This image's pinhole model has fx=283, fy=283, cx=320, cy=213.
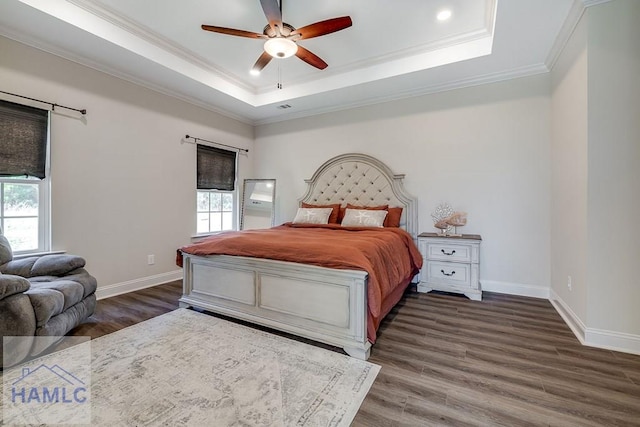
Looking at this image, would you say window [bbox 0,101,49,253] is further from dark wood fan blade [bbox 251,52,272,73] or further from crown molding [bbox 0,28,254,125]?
dark wood fan blade [bbox 251,52,272,73]

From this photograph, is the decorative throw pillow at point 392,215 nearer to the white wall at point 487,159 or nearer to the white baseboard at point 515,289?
the white wall at point 487,159

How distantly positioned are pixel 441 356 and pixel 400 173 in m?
2.73

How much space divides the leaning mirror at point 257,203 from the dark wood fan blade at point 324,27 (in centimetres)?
309

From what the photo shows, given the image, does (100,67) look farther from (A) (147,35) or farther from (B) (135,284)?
(B) (135,284)

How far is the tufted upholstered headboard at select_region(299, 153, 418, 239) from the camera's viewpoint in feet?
13.5

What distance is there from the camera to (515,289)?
3.54m

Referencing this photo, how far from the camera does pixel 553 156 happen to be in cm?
329

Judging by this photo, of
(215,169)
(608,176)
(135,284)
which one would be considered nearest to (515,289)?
(608,176)

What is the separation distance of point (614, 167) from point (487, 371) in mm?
1867

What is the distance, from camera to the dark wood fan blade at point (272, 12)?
6.98 feet

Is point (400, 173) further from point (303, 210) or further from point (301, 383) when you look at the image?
point (301, 383)

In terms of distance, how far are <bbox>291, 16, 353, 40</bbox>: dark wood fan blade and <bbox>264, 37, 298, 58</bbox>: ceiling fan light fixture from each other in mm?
101

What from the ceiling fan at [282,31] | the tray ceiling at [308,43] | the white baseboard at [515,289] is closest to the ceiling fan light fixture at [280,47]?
the ceiling fan at [282,31]

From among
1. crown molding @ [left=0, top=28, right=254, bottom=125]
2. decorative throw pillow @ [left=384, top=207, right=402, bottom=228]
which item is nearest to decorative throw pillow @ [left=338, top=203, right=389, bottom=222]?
decorative throw pillow @ [left=384, top=207, right=402, bottom=228]
